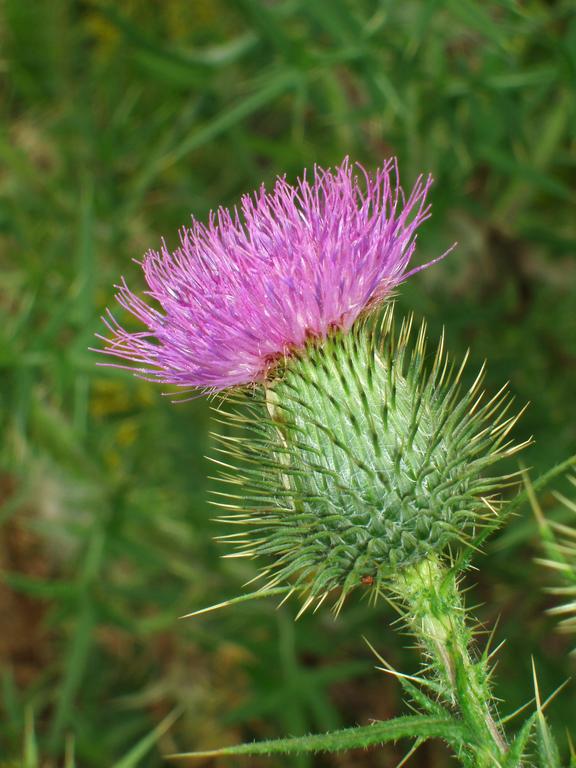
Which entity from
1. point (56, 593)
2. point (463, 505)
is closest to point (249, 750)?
point (463, 505)

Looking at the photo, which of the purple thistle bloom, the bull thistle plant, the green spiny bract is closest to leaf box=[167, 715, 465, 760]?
the bull thistle plant

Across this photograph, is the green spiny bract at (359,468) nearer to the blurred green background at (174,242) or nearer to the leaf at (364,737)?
the leaf at (364,737)

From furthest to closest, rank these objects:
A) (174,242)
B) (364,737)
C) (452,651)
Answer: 1. (174,242)
2. (452,651)
3. (364,737)

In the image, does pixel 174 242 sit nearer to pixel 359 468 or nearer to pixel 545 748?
pixel 359 468

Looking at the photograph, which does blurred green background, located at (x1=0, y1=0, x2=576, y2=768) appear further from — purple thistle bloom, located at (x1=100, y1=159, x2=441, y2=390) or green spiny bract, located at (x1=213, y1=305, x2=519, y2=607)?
green spiny bract, located at (x1=213, y1=305, x2=519, y2=607)

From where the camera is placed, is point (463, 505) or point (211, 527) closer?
point (463, 505)

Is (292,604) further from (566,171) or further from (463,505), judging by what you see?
(566,171)

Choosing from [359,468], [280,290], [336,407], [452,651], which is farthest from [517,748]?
[280,290]

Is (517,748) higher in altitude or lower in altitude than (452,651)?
lower
